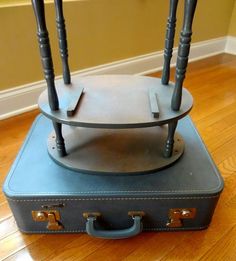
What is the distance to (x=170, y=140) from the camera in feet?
2.65

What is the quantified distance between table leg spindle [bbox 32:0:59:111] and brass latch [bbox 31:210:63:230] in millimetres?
315

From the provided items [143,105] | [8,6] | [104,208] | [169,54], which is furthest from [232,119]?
[8,6]

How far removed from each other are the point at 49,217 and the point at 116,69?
132 cm

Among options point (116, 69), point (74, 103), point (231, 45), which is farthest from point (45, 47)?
point (231, 45)

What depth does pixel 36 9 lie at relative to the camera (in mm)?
617

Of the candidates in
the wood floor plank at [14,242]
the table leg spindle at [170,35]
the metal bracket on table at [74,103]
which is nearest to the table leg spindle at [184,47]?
the table leg spindle at [170,35]

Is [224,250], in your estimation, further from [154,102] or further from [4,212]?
[4,212]

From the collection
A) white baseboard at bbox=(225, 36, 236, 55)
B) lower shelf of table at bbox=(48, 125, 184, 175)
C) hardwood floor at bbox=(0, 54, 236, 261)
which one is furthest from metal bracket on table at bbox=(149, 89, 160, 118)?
white baseboard at bbox=(225, 36, 236, 55)

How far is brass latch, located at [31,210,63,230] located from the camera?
0.77 metres

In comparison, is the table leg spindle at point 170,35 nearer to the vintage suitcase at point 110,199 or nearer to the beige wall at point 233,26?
the vintage suitcase at point 110,199

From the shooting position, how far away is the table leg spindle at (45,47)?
0.62m

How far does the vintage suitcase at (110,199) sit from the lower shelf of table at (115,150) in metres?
0.03

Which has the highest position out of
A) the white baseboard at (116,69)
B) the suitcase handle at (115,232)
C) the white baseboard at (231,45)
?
the suitcase handle at (115,232)

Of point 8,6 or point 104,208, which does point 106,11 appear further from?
point 104,208
